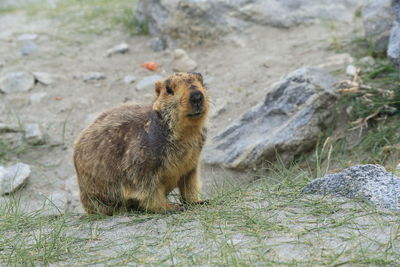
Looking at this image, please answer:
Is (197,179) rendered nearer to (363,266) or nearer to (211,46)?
(363,266)

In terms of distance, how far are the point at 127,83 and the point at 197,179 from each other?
366 centimetres

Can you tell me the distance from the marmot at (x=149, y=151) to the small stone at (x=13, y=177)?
1.70m

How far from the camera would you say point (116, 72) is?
8.91 meters

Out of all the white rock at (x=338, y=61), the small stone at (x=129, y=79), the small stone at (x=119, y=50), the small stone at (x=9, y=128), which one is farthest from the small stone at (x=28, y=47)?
the white rock at (x=338, y=61)

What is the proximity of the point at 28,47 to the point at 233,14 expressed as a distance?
3283 mm

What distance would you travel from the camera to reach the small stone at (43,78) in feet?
28.6

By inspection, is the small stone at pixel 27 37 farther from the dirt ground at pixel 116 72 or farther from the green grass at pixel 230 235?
the green grass at pixel 230 235

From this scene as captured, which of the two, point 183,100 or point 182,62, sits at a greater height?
point 183,100

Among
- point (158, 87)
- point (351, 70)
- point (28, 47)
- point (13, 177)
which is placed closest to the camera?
point (158, 87)

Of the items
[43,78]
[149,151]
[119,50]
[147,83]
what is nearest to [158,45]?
[119,50]

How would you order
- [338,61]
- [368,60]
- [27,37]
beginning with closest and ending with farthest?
[368,60] < [338,61] < [27,37]

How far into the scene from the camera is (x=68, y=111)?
8.19 m

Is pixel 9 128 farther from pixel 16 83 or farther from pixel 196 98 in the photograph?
pixel 196 98

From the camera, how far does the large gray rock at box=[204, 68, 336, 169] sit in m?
6.66
